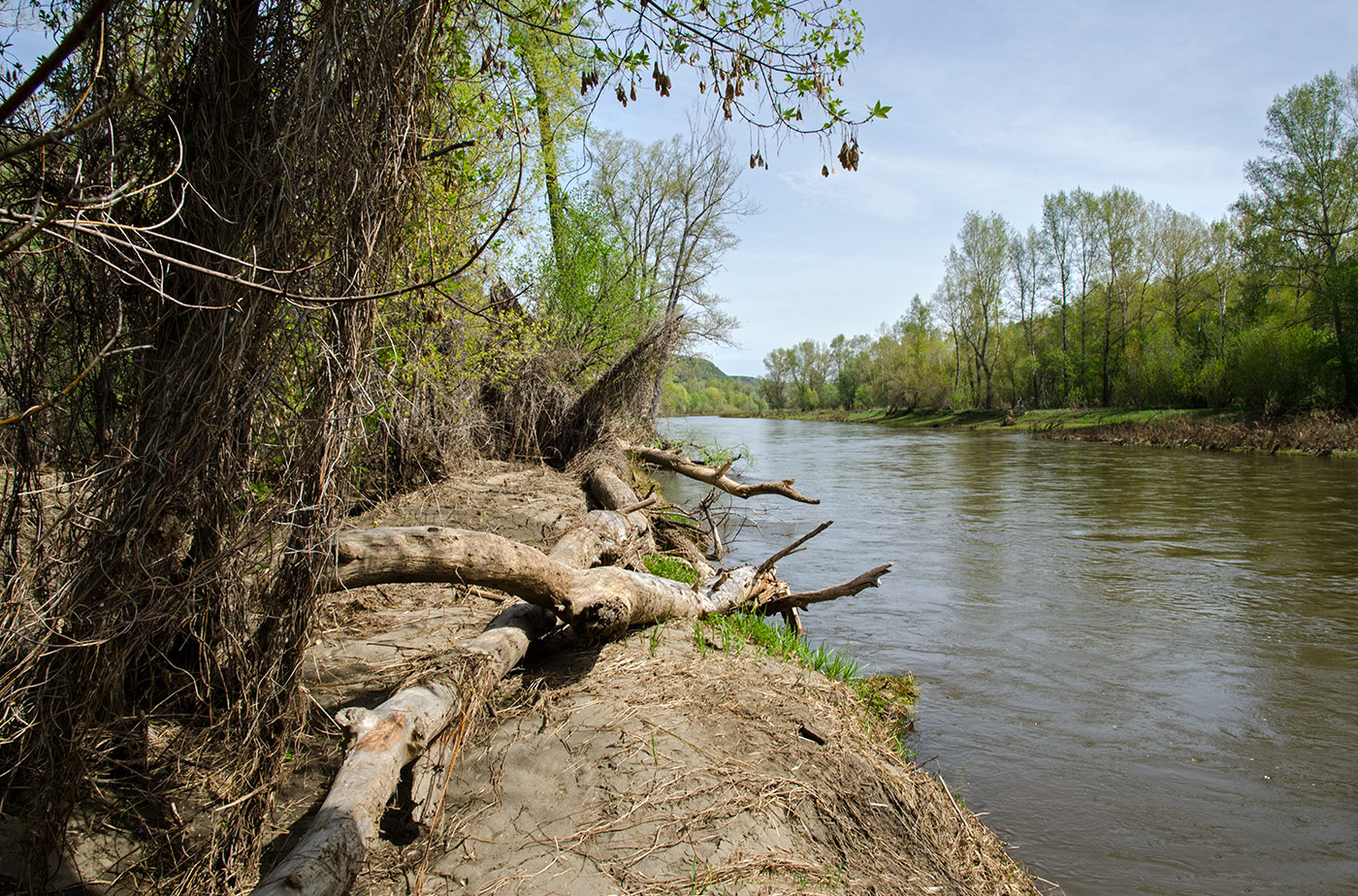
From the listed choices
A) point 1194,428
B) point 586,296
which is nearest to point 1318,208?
point 1194,428

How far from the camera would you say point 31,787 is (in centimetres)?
278

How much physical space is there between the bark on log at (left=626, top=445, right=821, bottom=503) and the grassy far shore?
24.9m

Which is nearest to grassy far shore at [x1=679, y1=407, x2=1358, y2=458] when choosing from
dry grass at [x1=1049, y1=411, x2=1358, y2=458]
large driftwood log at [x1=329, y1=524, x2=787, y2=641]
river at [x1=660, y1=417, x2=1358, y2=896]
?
dry grass at [x1=1049, y1=411, x2=1358, y2=458]

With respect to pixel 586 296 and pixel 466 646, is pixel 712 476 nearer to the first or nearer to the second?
→ pixel 586 296

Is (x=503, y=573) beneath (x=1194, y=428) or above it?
beneath

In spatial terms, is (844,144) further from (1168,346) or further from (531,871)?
(1168,346)

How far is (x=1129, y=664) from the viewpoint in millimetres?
7680

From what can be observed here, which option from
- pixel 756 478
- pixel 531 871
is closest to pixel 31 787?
pixel 531 871

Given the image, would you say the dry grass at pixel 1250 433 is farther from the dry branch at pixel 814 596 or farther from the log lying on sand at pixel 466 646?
the log lying on sand at pixel 466 646

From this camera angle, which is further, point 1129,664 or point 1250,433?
point 1250,433

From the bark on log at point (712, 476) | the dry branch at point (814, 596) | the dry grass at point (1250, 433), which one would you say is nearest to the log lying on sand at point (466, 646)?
the dry branch at point (814, 596)

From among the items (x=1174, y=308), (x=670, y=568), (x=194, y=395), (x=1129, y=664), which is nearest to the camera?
(x=194, y=395)

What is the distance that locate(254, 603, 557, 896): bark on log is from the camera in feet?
8.57

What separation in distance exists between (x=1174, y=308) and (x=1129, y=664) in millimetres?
54302
